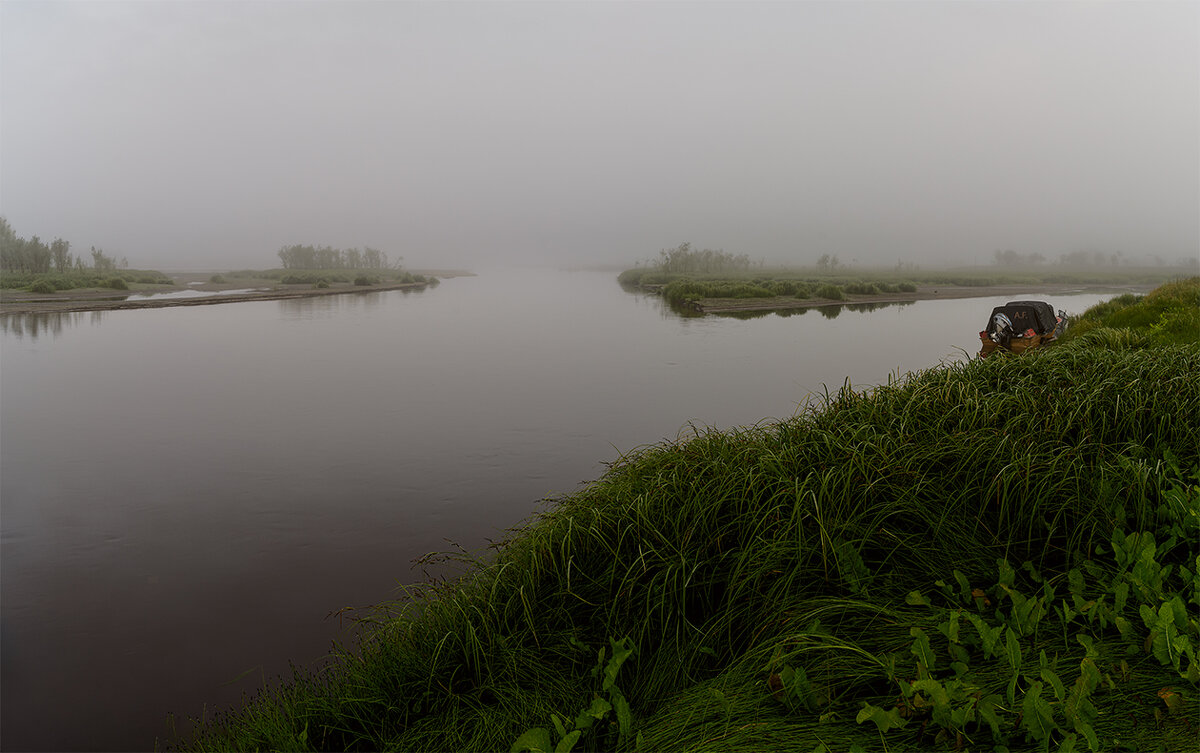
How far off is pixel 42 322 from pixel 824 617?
29124 millimetres

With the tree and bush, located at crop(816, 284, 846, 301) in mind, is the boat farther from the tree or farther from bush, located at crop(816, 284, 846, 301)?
the tree

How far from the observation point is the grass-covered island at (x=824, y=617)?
246 centimetres

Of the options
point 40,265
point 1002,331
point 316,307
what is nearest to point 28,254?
point 40,265

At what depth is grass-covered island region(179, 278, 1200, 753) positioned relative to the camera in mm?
2459

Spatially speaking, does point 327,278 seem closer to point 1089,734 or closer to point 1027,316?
point 1027,316

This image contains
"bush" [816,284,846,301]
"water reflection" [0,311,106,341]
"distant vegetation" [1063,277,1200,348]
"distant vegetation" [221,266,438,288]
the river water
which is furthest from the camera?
"distant vegetation" [221,266,438,288]

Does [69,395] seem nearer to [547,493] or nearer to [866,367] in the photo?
[547,493]

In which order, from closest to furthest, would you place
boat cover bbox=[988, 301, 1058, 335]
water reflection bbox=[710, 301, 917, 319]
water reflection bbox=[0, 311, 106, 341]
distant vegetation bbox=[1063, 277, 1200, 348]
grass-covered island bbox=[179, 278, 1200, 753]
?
grass-covered island bbox=[179, 278, 1200, 753] < distant vegetation bbox=[1063, 277, 1200, 348] < boat cover bbox=[988, 301, 1058, 335] < water reflection bbox=[0, 311, 106, 341] < water reflection bbox=[710, 301, 917, 319]

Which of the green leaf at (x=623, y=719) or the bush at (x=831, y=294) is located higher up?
the bush at (x=831, y=294)

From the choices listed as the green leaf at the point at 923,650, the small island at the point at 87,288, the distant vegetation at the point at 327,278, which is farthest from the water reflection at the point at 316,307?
the green leaf at the point at 923,650

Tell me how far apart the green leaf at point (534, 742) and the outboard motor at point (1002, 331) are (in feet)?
36.8

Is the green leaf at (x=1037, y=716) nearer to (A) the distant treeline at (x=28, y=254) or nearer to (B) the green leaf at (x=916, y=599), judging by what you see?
(B) the green leaf at (x=916, y=599)

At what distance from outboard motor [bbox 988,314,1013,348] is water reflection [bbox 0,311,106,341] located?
24.6 meters

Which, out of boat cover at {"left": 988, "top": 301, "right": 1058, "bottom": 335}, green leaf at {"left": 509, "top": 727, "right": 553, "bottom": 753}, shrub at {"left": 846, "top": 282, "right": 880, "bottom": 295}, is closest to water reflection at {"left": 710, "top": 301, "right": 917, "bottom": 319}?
shrub at {"left": 846, "top": 282, "right": 880, "bottom": 295}
